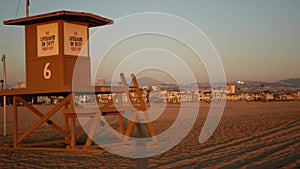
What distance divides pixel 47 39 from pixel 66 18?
2.78 feet

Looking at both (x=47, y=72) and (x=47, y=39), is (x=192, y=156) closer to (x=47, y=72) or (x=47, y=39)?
(x=47, y=72)

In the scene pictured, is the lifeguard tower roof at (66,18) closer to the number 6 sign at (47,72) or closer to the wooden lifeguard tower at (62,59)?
the wooden lifeguard tower at (62,59)

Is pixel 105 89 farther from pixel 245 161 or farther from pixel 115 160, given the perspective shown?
pixel 245 161

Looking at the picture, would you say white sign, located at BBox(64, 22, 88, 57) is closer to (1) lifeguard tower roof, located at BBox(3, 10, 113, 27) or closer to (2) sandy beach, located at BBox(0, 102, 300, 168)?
(1) lifeguard tower roof, located at BBox(3, 10, 113, 27)

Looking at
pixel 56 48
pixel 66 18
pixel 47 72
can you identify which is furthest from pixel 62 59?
pixel 66 18

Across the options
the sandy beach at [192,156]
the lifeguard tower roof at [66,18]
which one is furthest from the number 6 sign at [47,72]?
the sandy beach at [192,156]

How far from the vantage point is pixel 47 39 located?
38.7ft

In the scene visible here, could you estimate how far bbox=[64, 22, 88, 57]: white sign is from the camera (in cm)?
1162

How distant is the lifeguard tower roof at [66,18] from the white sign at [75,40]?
22 centimetres

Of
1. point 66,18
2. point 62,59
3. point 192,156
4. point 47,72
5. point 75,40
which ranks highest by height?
point 66,18

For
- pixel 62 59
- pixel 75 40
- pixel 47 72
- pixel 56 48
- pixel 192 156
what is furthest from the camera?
pixel 75 40

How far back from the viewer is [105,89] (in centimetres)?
1181

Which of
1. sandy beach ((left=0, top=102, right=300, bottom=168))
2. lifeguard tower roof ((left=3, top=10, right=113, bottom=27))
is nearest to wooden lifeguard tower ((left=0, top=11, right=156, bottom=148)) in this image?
lifeguard tower roof ((left=3, top=10, right=113, bottom=27))

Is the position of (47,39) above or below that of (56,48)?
above
